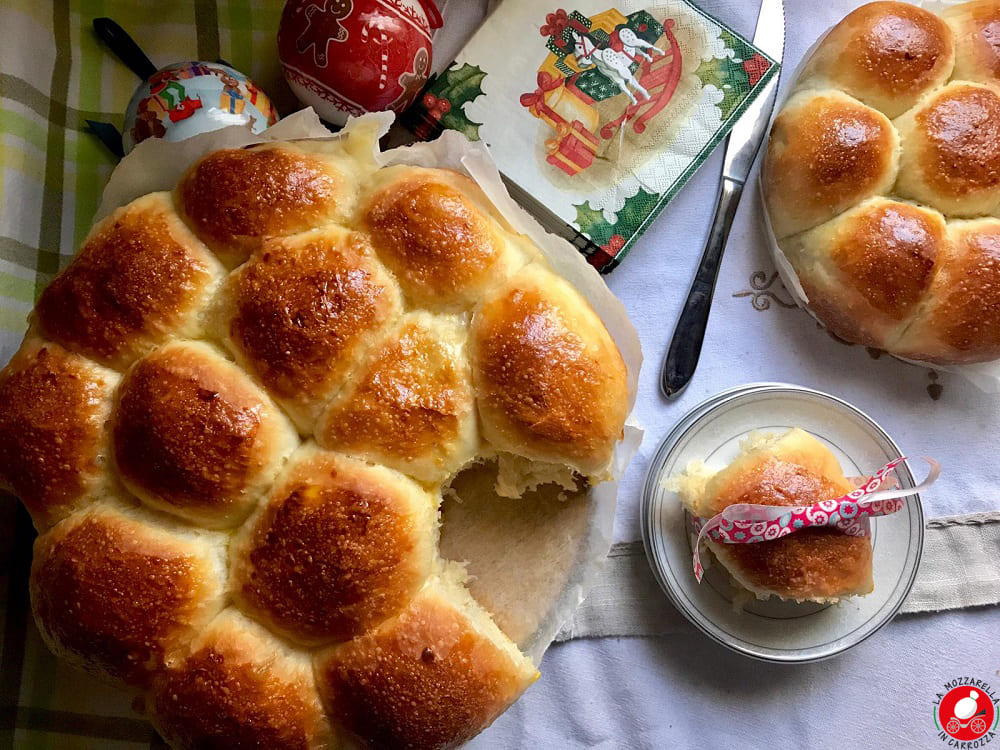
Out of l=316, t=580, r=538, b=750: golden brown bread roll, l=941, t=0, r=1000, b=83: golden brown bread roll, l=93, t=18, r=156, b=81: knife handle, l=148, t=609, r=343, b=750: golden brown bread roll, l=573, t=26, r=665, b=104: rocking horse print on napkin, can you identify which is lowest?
l=148, t=609, r=343, b=750: golden brown bread roll

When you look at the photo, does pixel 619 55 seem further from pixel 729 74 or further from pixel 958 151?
pixel 958 151

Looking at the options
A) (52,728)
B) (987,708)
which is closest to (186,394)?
(52,728)

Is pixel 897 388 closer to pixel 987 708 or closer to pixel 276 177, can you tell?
pixel 987 708

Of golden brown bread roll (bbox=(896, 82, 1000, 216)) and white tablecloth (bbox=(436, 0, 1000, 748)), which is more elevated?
golden brown bread roll (bbox=(896, 82, 1000, 216))

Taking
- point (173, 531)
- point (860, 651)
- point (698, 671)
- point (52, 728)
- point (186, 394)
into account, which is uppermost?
point (186, 394)

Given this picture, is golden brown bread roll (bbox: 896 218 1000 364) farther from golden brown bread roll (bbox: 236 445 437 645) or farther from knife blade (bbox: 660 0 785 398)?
golden brown bread roll (bbox: 236 445 437 645)

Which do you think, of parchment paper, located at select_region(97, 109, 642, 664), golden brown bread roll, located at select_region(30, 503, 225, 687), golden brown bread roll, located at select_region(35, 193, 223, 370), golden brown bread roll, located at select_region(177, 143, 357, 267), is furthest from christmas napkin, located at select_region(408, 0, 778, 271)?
golden brown bread roll, located at select_region(30, 503, 225, 687)

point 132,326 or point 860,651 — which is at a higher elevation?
point 132,326
